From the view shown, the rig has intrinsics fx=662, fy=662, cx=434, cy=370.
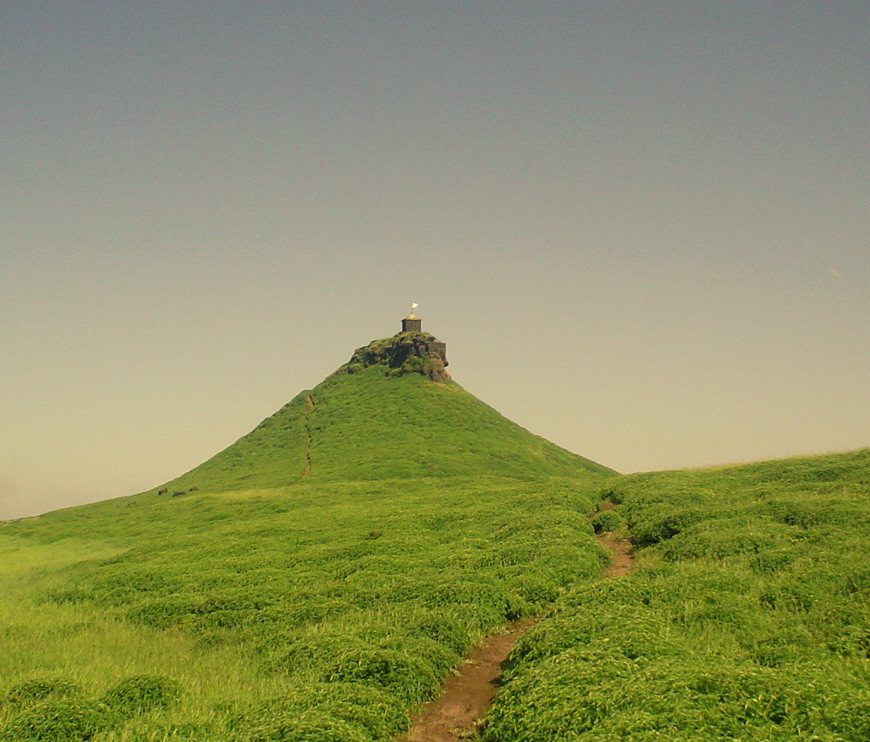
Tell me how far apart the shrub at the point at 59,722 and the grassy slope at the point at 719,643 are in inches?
466

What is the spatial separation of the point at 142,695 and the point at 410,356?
129067mm

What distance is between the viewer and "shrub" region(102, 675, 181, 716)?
20.9 metres

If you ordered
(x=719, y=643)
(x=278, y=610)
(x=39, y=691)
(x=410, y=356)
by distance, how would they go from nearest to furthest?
(x=719, y=643) < (x=39, y=691) < (x=278, y=610) < (x=410, y=356)

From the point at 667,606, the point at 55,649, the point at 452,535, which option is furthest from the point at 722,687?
the point at 452,535

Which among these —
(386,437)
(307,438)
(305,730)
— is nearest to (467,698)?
(305,730)

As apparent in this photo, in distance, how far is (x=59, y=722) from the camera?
63.5 feet

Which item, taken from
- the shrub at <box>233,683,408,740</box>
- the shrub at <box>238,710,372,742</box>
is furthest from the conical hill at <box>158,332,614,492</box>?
the shrub at <box>238,710,372,742</box>

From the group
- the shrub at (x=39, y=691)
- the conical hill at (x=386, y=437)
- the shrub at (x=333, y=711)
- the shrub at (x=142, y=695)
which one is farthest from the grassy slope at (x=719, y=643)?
the conical hill at (x=386, y=437)

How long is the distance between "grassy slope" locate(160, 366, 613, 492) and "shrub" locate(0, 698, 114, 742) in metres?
73.2

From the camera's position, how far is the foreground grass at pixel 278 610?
19688 millimetres

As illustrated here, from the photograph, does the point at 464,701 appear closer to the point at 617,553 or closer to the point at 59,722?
the point at 59,722

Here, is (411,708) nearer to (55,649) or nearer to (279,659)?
(279,659)

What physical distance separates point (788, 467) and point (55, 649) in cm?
5095

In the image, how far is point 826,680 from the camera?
1669cm
